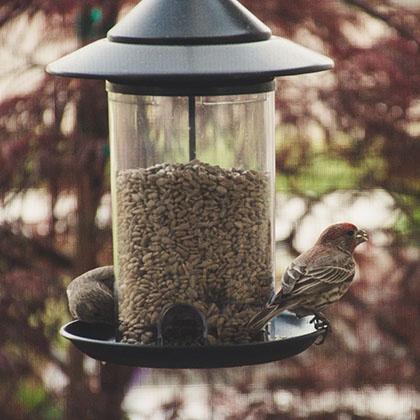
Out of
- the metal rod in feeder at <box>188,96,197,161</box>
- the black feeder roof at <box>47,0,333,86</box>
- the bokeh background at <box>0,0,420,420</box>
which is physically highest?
the black feeder roof at <box>47,0,333,86</box>

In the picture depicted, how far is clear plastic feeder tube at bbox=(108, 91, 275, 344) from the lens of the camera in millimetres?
3566

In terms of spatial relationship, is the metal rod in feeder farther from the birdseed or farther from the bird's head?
the bird's head

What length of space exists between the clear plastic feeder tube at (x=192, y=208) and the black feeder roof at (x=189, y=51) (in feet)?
0.94

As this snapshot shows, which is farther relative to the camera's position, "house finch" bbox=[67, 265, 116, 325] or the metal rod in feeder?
"house finch" bbox=[67, 265, 116, 325]

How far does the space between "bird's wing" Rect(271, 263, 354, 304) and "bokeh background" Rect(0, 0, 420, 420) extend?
4.81 ft

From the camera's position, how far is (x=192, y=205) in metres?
3.55

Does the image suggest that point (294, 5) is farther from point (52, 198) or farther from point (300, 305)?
point (300, 305)

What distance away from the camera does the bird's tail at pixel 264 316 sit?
3.64m

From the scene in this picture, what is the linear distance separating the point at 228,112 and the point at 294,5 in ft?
6.53

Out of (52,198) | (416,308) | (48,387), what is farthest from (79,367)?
(416,308)

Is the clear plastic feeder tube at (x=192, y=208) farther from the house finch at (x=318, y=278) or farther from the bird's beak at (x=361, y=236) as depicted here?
the bird's beak at (x=361, y=236)

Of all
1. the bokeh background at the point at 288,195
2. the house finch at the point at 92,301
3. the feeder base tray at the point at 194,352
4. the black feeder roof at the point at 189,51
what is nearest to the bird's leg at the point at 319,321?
the feeder base tray at the point at 194,352

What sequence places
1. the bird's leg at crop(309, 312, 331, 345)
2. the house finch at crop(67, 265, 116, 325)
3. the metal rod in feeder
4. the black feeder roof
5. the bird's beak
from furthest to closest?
1. the bird's beak
2. the house finch at crop(67, 265, 116, 325)
3. the bird's leg at crop(309, 312, 331, 345)
4. the metal rod in feeder
5. the black feeder roof

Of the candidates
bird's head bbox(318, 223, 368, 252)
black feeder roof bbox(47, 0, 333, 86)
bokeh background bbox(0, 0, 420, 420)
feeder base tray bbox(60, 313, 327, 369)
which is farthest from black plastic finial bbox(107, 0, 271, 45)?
bokeh background bbox(0, 0, 420, 420)
